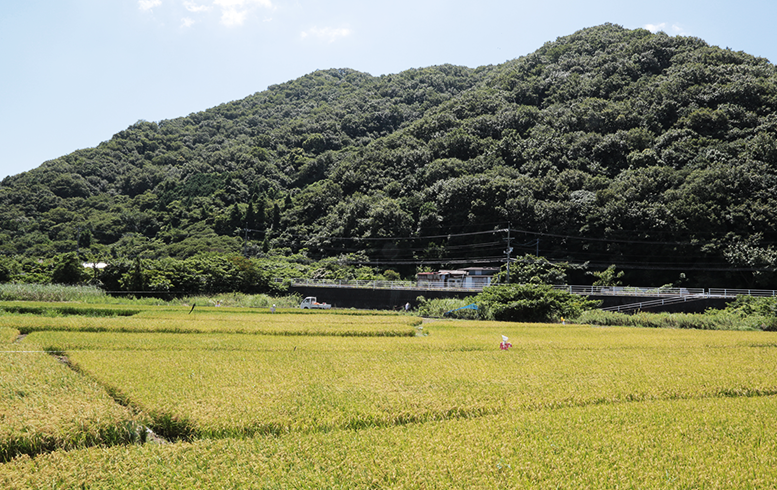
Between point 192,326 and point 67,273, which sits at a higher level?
point 67,273

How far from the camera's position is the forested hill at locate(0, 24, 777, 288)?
191ft

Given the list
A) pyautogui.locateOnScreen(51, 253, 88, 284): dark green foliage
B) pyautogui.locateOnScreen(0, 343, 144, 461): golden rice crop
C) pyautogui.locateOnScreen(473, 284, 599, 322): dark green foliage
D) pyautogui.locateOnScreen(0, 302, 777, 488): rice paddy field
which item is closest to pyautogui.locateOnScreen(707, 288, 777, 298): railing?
pyautogui.locateOnScreen(473, 284, 599, 322): dark green foliage

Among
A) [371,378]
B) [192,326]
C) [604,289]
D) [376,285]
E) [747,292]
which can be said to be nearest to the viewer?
[371,378]

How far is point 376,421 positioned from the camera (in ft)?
26.3

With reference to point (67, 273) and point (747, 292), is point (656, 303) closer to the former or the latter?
point (747, 292)

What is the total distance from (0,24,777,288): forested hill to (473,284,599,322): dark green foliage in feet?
88.7

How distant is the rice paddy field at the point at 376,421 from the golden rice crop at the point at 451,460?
0.03 metres

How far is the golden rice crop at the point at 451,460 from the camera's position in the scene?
219 inches

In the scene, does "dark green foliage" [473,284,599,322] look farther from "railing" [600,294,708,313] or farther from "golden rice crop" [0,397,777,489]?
"golden rice crop" [0,397,777,489]

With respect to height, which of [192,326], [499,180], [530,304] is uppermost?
[499,180]

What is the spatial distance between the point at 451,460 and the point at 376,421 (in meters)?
2.16

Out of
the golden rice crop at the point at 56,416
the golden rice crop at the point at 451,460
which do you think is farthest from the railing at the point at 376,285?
the golden rice crop at the point at 56,416

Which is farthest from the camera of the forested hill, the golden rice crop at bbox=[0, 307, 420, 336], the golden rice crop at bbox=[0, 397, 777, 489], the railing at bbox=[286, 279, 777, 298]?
the forested hill

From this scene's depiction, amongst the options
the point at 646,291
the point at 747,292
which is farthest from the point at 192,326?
the point at 747,292
